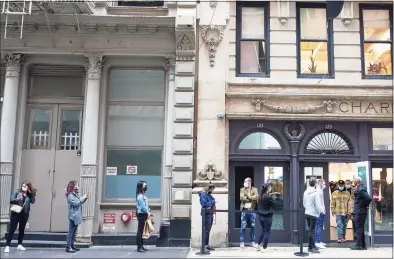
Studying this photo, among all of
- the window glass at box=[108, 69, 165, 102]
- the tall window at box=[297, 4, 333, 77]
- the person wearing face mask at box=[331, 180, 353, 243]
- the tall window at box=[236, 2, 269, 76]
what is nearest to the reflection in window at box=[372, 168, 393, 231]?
the person wearing face mask at box=[331, 180, 353, 243]

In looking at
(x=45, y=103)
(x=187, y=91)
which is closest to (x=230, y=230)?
(x=187, y=91)

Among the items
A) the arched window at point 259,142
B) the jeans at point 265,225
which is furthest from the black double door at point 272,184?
the jeans at point 265,225

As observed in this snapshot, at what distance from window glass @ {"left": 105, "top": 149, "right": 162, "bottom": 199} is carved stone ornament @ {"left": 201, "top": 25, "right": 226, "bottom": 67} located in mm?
3421

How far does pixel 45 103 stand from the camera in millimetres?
13594

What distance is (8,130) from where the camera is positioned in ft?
41.9

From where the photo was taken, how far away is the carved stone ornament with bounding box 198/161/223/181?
12.7 metres

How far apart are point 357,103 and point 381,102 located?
76 cm

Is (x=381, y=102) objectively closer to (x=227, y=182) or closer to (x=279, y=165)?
(x=279, y=165)

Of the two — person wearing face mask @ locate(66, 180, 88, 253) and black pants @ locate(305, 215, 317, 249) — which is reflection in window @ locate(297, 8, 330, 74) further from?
person wearing face mask @ locate(66, 180, 88, 253)

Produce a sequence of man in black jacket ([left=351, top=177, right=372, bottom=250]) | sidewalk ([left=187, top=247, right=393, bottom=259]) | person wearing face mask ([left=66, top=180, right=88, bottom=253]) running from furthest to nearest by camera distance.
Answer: man in black jacket ([left=351, top=177, right=372, bottom=250])
person wearing face mask ([left=66, top=180, right=88, bottom=253])
sidewalk ([left=187, top=247, right=393, bottom=259])

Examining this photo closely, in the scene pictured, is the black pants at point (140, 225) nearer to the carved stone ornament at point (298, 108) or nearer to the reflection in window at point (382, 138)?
the carved stone ornament at point (298, 108)

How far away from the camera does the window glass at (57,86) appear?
1369 cm

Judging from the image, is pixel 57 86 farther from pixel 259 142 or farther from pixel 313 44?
pixel 313 44

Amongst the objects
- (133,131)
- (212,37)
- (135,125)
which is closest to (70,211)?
(133,131)
